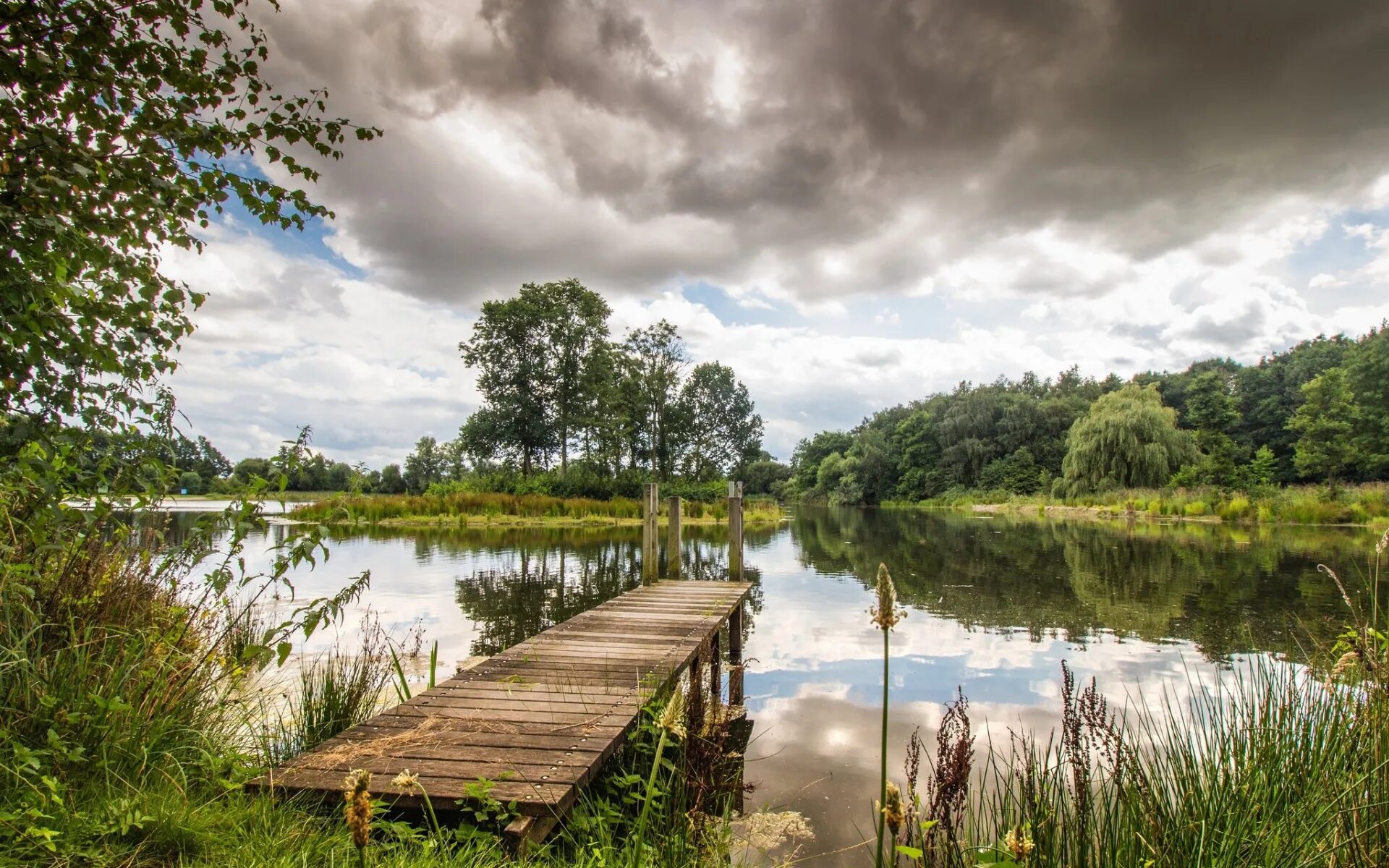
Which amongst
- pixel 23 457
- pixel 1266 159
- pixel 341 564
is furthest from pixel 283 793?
pixel 1266 159

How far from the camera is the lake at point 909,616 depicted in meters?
5.33

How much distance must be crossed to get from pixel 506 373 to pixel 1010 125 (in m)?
28.5

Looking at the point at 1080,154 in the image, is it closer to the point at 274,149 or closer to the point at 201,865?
the point at 274,149

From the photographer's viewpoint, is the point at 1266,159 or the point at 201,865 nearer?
the point at 201,865

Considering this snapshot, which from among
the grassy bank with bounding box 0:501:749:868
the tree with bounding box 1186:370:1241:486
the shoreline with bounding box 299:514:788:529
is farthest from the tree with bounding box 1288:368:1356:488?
the grassy bank with bounding box 0:501:749:868

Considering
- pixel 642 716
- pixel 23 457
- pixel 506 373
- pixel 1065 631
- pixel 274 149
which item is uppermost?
pixel 506 373

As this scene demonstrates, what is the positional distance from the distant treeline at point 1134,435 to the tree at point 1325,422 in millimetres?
78

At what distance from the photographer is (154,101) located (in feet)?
9.66

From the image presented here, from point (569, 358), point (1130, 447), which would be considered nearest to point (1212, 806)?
point (569, 358)

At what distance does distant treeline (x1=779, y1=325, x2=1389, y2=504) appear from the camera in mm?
32719

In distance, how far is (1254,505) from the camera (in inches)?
1001

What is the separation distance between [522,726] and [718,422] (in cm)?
4947

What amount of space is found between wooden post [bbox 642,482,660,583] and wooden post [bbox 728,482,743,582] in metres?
1.07

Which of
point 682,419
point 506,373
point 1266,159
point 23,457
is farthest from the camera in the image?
point 682,419
